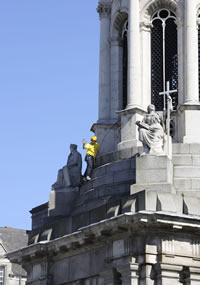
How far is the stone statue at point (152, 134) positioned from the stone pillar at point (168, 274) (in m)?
5.24

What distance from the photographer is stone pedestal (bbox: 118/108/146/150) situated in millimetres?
41438

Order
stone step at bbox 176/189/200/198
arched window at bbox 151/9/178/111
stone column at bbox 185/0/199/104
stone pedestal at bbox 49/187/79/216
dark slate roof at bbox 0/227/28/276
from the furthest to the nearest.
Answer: dark slate roof at bbox 0/227/28/276
arched window at bbox 151/9/178/111
stone pedestal at bbox 49/187/79/216
stone column at bbox 185/0/199/104
stone step at bbox 176/189/200/198

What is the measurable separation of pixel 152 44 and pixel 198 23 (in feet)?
8.96

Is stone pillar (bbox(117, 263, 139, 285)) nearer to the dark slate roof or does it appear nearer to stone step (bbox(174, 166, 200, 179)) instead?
stone step (bbox(174, 166, 200, 179))

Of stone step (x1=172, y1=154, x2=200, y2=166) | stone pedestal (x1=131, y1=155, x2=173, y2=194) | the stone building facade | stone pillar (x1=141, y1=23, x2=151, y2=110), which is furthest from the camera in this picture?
the stone building facade

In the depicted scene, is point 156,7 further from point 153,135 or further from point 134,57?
point 153,135

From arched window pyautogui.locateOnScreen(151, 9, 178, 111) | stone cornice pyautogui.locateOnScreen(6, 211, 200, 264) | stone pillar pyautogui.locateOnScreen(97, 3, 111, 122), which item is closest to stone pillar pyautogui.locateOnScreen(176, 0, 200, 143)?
arched window pyautogui.locateOnScreen(151, 9, 178, 111)

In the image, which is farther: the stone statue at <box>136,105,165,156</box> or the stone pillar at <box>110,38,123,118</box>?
the stone pillar at <box>110,38,123,118</box>

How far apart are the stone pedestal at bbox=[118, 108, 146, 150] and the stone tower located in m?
0.05

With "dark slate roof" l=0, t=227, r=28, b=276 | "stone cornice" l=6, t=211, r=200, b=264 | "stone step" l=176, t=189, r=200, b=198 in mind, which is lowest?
"stone cornice" l=6, t=211, r=200, b=264

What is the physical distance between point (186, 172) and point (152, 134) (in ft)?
7.45

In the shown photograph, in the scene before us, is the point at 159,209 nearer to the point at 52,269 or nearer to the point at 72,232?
the point at 72,232

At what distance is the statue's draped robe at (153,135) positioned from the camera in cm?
3756

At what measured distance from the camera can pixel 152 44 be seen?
145 feet
